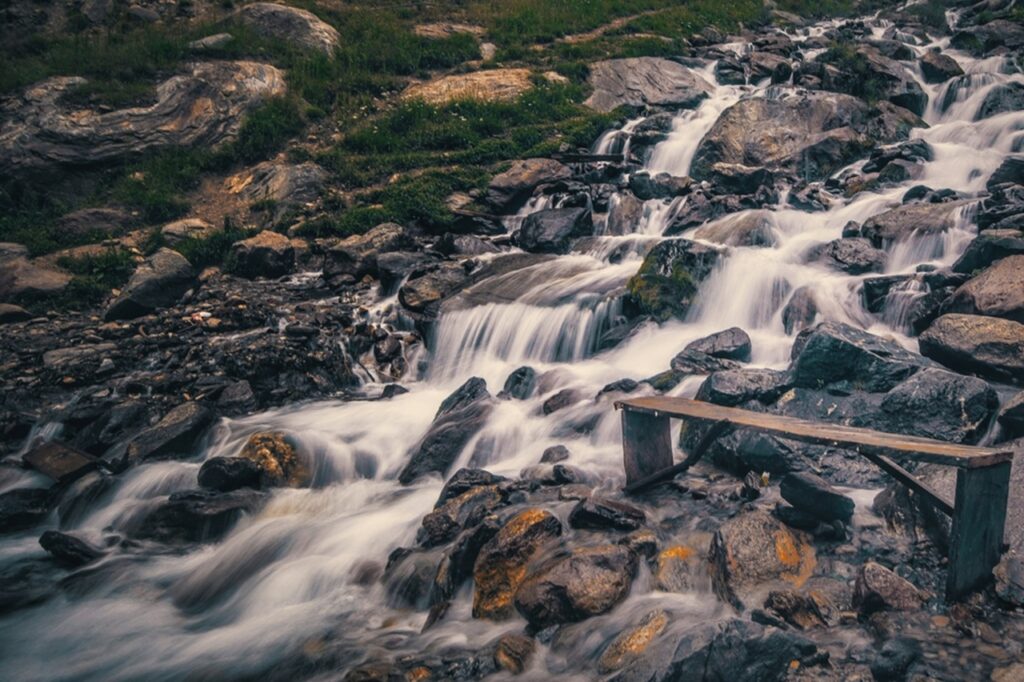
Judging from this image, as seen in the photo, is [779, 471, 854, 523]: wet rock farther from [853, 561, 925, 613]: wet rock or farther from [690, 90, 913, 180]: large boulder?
[690, 90, 913, 180]: large boulder

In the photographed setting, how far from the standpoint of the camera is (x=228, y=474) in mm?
8141

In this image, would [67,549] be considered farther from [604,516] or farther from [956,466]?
[956,466]

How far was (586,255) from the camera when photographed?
1390 centimetres

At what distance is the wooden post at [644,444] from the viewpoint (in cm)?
658

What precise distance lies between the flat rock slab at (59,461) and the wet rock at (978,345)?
1053 cm

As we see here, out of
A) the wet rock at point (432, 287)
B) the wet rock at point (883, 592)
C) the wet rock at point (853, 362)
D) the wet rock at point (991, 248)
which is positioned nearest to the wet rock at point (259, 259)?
the wet rock at point (432, 287)

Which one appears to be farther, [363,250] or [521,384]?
[363,250]

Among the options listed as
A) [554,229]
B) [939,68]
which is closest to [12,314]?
[554,229]

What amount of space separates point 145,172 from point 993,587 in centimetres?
1933

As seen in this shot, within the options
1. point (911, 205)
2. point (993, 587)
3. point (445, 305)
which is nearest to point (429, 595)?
point (993, 587)

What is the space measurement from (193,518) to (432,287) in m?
6.46

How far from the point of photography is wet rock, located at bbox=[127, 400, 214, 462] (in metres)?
9.04

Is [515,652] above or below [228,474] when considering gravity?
above

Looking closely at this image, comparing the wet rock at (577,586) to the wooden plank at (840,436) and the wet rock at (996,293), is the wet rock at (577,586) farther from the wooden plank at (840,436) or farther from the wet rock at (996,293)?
the wet rock at (996,293)
